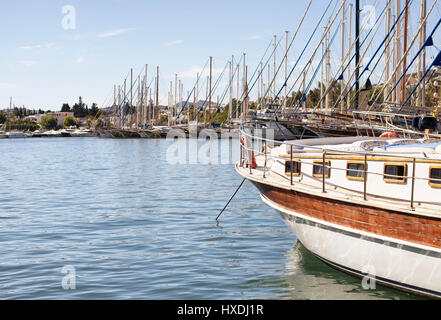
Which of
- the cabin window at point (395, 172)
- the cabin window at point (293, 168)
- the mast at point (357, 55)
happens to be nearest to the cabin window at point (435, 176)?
the cabin window at point (395, 172)

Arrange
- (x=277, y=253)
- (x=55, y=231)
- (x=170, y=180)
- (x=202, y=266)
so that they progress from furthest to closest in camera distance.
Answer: (x=170, y=180)
(x=55, y=231)
(x=277, y=253)
(x=202, y=266)

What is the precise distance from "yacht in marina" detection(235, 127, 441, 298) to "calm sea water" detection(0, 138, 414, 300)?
770 mm

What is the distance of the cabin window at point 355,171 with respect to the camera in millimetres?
12344

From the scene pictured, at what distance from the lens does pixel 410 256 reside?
1092cm

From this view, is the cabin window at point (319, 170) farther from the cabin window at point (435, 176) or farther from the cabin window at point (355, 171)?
the cabin window at point (435, 176)

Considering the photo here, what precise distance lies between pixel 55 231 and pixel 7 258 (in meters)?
3.70

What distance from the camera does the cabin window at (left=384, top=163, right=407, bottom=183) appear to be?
11.6 meters

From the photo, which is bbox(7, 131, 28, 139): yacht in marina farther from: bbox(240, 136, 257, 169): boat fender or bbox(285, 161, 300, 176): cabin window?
bbox(285, 161, 300, 176): cabin window

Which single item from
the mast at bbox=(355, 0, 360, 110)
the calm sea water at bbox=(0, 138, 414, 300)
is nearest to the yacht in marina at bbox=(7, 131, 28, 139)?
the mast at bbox=(355, 0, 360, 110)

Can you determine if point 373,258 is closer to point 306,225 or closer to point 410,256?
point 410,256

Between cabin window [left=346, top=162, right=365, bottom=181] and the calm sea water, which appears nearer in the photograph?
cabin window [left=346, top=162, right=365, bottom=181]

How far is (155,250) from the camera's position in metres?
15.9

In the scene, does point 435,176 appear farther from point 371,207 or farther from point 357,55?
point 357,55
